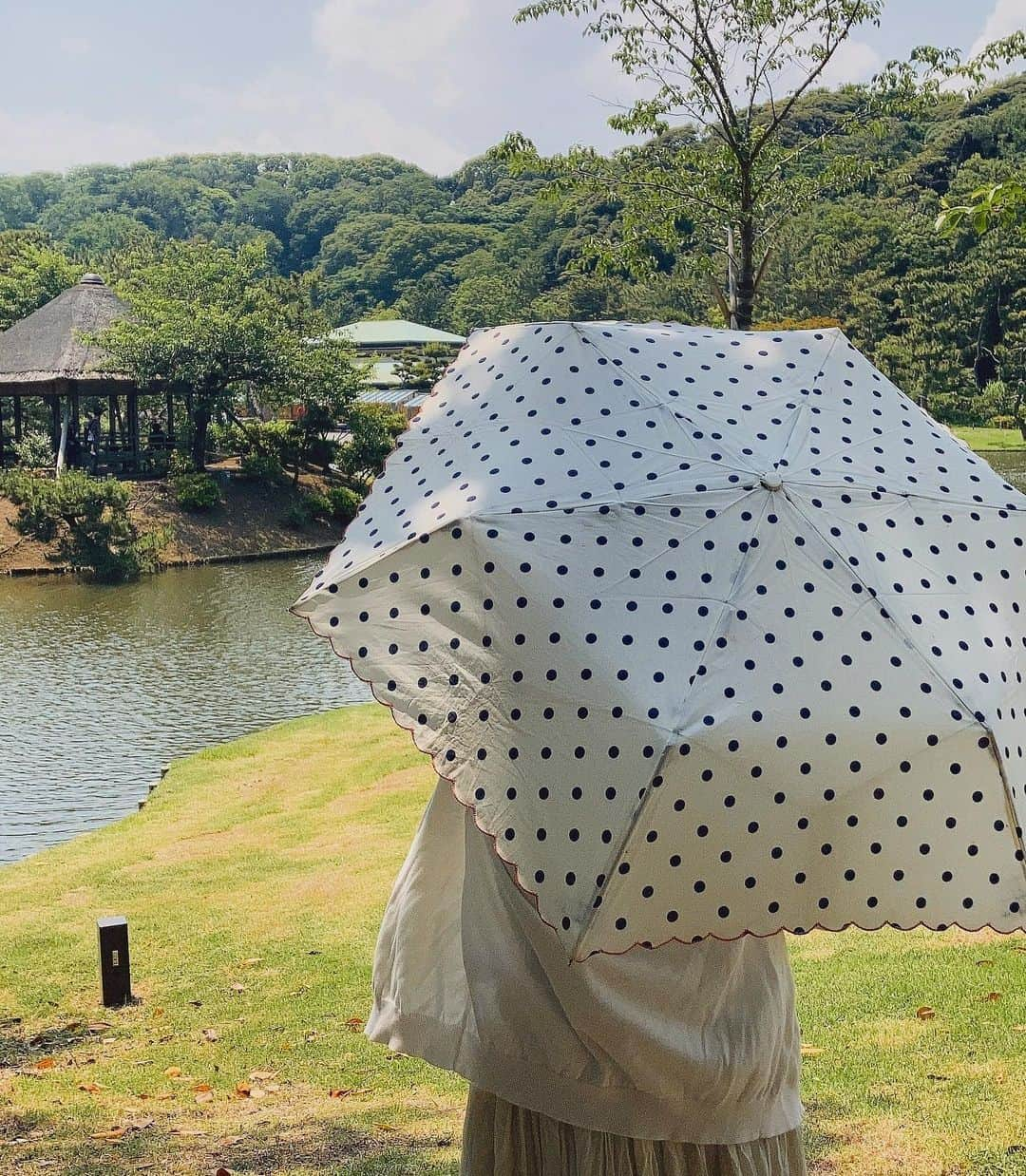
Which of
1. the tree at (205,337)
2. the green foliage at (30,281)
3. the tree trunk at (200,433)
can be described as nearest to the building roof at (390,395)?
the green foliage at (30,281)

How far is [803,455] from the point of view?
6.33ft

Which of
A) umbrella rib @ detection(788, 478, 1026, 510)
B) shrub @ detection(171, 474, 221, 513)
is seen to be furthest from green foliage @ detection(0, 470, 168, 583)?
umbrella rib @ detection(788, 478, 1026, 510)

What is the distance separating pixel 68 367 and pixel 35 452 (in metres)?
2.25

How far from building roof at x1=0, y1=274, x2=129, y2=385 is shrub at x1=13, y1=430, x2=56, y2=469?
4.66 feet

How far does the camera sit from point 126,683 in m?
14.8

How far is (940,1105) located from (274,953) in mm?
3242

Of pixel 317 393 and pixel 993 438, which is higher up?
pixel 317 393

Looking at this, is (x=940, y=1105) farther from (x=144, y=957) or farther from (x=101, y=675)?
(x=101, y=675)

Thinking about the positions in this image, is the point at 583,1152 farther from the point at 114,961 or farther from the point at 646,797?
the point at 114,961

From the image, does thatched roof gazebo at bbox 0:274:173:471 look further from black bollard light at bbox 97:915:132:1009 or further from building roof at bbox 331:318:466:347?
black bollard light at bbox 97:915:132:1009

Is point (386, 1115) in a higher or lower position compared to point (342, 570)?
lower

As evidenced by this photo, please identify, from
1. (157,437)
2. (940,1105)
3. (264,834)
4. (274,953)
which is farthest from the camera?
(157,437)

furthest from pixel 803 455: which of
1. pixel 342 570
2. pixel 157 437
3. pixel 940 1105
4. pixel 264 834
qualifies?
pixel 157 437

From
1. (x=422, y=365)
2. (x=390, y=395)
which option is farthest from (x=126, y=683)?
(x=390, y=395)
